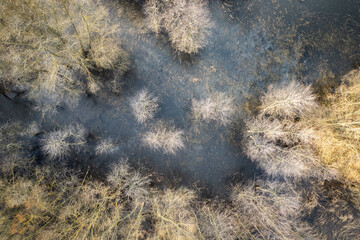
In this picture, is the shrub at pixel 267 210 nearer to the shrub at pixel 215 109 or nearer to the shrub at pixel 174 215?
the shrub at pixel 174 215

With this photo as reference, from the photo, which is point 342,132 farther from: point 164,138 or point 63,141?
point 63,141

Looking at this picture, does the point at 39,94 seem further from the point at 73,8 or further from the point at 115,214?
the point at 115,214

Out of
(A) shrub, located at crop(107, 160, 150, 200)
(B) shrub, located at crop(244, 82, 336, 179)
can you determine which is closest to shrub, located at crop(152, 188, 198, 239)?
(A) shrub, located at crop(107, 160, 150, 200)

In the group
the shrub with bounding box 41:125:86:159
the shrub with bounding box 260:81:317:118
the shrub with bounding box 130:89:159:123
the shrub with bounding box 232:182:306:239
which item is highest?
the shrub with bounding box 260:81:317:118

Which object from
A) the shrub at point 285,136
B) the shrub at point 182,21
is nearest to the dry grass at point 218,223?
the shrub at point 285,136

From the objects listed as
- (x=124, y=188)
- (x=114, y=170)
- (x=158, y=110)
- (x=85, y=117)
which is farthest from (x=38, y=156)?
(x=158, y=110)

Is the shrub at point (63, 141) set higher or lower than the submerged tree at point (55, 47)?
lower

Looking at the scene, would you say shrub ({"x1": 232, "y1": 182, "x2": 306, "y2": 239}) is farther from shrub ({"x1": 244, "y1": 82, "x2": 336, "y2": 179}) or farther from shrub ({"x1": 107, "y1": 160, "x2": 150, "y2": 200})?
shrub ({"x1": 107, "y1": 160, "x2": 150, "y2": 200})
